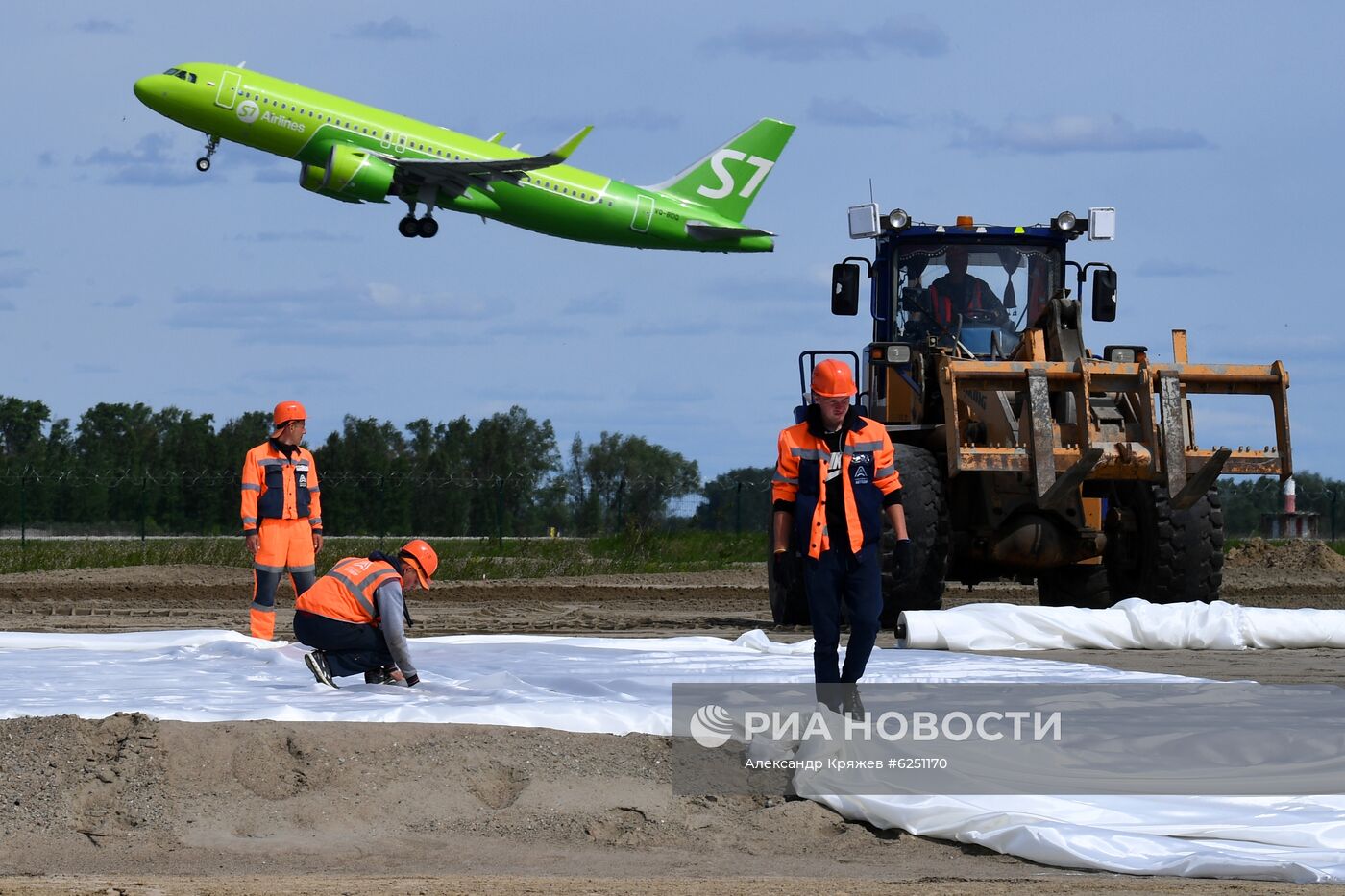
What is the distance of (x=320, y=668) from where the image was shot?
362 inches

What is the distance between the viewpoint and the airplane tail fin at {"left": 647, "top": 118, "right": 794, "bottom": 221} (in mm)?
41469

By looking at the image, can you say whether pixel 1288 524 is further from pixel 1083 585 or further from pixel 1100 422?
pixel 1100 422

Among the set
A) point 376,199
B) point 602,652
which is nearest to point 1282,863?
point 602,652

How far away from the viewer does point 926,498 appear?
42.2 ft

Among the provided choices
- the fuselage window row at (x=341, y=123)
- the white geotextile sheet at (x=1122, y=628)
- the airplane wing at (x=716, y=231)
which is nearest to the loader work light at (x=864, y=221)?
the white geotextile sheet at (x=1122, y=628)

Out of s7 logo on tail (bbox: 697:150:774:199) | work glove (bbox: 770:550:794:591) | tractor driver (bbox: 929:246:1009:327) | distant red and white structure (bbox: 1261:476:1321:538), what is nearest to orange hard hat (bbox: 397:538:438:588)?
work glove (bbox: 770:550:794:591)

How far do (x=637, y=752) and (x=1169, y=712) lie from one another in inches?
102

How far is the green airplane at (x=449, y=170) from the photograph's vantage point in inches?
1304

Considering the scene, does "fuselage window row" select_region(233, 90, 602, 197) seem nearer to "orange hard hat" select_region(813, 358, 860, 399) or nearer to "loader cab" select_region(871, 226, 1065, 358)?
"loader cab" select_region(871, 226, 1065, 358)

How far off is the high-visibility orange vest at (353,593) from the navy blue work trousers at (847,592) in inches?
88.8

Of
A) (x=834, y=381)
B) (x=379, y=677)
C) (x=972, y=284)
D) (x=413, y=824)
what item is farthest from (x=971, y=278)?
(x=413, y=824)

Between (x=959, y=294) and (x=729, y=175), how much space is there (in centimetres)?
2839

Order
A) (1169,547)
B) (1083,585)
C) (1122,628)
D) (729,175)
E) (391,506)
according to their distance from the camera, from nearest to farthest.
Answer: (1122,628) < (1169,547) < (1083,585) < (391,506) < (729,175)

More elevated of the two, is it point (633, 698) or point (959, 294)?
point (959, 294)
